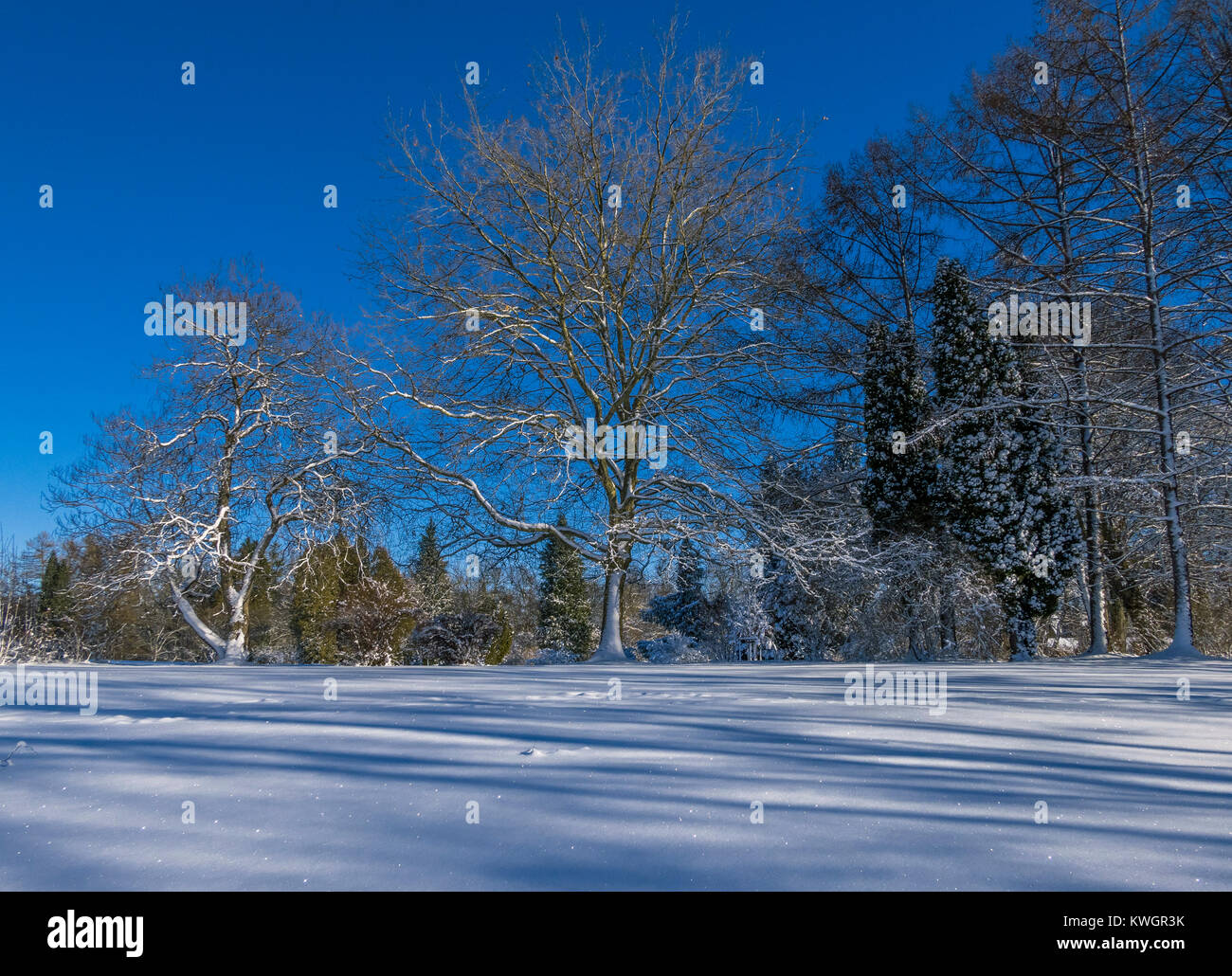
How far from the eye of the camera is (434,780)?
7.86ft

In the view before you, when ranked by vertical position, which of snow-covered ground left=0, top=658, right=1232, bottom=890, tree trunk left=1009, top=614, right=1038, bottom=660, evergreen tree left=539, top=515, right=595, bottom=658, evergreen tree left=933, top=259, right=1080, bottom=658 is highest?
evergreen tree left=933, top=259, right=1080, bottom=658

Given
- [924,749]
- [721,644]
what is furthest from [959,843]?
[721,644]

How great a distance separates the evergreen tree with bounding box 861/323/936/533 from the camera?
15.2 m

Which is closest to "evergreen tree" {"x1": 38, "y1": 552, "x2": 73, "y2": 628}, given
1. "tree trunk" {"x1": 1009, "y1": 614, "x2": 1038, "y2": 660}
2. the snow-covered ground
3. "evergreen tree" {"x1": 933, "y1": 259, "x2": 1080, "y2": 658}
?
the snow-covered ground

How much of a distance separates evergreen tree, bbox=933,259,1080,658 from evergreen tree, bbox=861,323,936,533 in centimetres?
106

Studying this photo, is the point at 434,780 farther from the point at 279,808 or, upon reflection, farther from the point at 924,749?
the point at 924,749

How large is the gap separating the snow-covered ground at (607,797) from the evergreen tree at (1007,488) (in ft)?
33.6

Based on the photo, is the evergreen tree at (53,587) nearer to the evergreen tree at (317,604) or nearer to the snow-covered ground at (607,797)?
the evergreen tree at (317,604)

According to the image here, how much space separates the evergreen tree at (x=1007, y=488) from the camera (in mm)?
13523

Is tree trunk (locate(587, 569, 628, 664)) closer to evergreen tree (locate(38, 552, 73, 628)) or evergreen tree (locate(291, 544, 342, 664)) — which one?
evergreen tree (locate(291, 544, 342, 664))

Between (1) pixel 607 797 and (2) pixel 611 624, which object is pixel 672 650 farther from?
(1) pixel 607 797

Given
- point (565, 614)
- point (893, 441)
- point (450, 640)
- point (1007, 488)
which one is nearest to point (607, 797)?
point (1007, 488)

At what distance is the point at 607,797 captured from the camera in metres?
2.20

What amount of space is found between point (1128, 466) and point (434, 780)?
17891 mm
